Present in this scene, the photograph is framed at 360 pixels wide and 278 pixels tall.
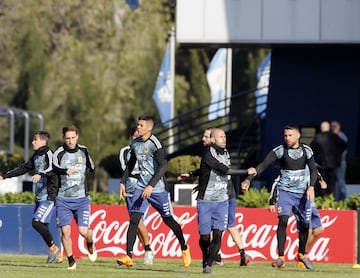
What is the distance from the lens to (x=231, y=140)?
35.4 meters

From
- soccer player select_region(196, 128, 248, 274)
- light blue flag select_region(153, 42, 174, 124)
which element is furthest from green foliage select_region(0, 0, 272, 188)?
soccer player select_region(196, 128, 248, 274)

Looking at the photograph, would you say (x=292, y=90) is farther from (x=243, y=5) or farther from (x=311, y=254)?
(x=311, y=254)

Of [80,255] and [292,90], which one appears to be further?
[292,90]

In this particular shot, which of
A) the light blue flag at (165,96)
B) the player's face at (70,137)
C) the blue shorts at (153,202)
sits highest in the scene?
the light blue flag at (165,96)

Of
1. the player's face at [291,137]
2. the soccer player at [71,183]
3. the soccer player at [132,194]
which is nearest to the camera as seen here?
the player's face at [291,137]

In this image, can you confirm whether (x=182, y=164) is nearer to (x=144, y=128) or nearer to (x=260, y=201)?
(x=260, y=201)

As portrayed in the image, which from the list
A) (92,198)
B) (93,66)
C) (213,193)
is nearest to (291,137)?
(213,193)

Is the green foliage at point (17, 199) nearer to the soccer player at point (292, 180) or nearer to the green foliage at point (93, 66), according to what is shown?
the soccer player at point (292, 180)

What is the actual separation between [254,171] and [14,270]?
3.35 meters

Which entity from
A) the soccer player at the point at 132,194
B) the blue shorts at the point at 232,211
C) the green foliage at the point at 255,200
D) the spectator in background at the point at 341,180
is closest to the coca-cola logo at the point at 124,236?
the green foliage at the point at 255,200

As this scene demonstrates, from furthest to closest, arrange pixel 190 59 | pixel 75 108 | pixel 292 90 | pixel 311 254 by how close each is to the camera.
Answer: pixel 190 59, pixel 75 108, pixel 292 90, pixel 311 254

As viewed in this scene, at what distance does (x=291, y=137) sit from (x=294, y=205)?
1.01 metres

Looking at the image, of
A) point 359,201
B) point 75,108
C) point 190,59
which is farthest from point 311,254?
point 190,59

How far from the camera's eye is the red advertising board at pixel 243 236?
21875 mm
